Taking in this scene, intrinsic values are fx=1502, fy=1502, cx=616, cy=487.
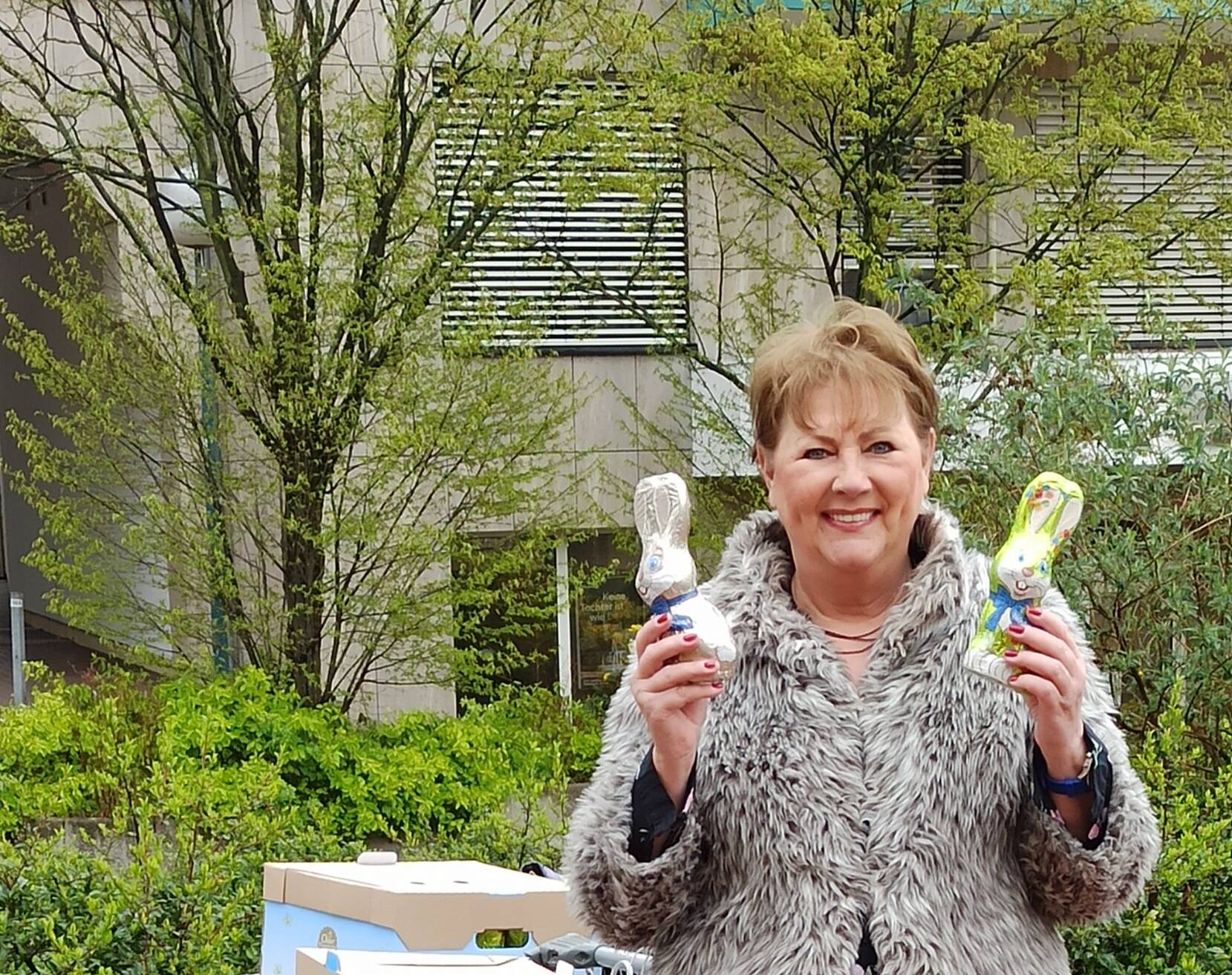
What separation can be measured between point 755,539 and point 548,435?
6.41m

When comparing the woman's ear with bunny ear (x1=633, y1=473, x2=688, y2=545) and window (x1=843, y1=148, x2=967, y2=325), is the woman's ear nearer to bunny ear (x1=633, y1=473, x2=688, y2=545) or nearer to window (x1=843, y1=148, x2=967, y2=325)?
bunny ear (x1=633, y1=473, x2=688, y2=545)

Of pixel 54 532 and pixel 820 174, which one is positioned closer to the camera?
pixel 54 532

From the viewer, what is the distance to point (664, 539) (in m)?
2.00

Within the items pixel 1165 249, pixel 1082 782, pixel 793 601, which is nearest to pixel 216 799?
pixel 793 601

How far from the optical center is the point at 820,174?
10.2m

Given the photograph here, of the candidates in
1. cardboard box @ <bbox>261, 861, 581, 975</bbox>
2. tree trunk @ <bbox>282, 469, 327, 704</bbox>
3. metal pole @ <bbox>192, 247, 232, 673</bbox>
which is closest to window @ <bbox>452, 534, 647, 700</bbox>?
tree trunk @ <bbox>282, 469, 327, 704</bbox>

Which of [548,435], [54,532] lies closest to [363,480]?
[548,435]

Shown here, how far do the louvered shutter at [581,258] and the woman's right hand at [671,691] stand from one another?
6458 millimetres

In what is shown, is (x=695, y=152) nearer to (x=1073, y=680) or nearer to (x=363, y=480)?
(x=363, y=480)

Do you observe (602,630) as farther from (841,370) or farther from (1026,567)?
(1026,567)

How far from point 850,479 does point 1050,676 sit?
0.36m

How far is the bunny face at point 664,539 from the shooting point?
195 centimetres

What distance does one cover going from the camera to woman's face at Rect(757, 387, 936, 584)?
6.56ft

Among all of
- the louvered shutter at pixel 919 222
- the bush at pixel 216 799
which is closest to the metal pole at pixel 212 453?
the bush at pixel 216 799
